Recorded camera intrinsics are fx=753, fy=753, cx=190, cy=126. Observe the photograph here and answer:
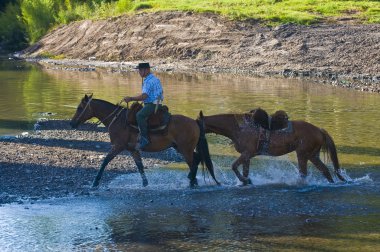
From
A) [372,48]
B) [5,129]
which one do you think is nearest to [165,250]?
[5,129]

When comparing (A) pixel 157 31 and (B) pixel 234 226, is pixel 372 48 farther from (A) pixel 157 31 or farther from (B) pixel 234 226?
(B) pixel 234 226

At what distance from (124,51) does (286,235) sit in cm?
4202

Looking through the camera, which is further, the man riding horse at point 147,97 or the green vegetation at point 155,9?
the green vegetation at point 155,9

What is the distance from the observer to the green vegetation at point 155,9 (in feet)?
157

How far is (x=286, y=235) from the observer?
39.2ft

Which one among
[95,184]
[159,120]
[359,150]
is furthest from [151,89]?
[359,150]

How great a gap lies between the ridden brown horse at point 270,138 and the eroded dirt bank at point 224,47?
17.7 m

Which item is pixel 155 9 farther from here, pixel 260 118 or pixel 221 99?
pixel 260 118

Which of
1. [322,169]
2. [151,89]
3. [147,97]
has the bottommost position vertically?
[322,169]

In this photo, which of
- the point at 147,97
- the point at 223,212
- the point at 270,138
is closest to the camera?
the point at 223,212

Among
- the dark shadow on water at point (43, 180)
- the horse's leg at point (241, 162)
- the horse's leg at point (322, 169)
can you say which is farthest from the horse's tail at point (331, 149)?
the dark shadow on water at point (43, 180)

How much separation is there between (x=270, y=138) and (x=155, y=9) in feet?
140

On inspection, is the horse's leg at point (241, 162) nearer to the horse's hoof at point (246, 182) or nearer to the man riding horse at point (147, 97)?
the horse's hoof at point (246, 182)

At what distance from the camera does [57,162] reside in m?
17.7
